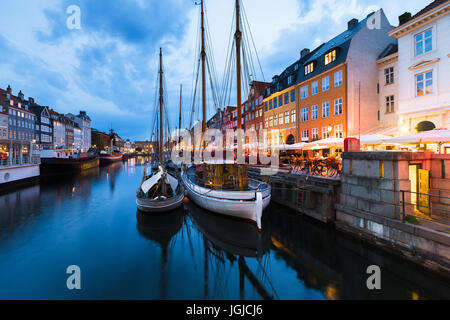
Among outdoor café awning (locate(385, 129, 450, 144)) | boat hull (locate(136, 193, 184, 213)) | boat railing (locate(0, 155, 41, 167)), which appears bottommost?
boat hull (locate(136, 193, 184, 213))

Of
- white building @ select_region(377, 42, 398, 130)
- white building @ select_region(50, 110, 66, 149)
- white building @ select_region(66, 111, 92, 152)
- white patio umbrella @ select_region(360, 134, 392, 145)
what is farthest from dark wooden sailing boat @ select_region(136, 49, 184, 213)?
white building @ select_region(66, 111, 92, 152)

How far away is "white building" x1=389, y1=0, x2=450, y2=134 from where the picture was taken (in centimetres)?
1516

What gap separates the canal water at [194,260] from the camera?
6914 mm

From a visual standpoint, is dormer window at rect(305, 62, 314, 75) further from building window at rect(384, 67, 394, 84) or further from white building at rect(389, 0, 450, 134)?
white building at rect(389, 0, 450, 134)

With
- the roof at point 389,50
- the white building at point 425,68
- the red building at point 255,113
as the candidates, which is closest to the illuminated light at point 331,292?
the white building at point 425,68

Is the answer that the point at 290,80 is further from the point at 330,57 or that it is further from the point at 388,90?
the point at 388,90

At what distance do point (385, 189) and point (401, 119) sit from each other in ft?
43.9

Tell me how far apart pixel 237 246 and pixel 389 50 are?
90.7 feet

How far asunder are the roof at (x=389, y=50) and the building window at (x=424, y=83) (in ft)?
26.2

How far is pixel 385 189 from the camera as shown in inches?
346

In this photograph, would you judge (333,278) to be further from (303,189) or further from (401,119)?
(401,119)

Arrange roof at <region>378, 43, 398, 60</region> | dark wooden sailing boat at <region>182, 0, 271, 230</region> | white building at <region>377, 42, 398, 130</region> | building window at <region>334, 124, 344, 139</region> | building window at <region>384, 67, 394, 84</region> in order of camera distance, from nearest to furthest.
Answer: dark wooden sailing boat at <region>182, 0, 271, 230</region>
white building at <region>377, 42, 398, 130</region>
building window at <region>384, 67, 394, 84</region>
roof at <region>378, 43, 398, 60</region>
building window at <region>334, 124, 344, 139</region>

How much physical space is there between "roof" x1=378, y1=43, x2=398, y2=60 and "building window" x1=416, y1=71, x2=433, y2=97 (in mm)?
7982
